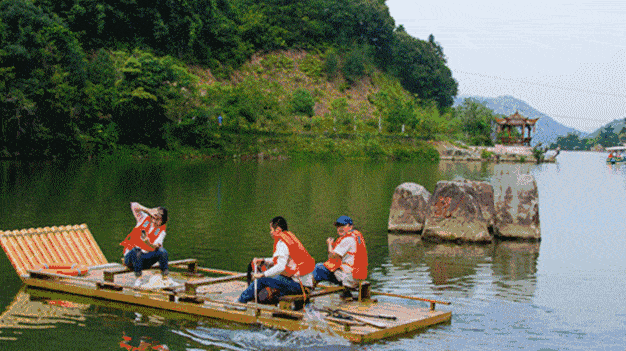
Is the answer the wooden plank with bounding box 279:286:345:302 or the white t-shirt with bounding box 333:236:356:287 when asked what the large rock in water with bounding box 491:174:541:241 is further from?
the wooden plank with bounding box 279:286:345:302

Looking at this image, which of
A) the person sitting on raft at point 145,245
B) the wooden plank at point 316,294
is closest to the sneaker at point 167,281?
the person sitting on raft at point 145,245

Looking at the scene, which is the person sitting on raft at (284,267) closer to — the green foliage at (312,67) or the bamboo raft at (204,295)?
the bamboo raft at (204,295)

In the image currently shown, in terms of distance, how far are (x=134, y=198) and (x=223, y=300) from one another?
67.7 ft

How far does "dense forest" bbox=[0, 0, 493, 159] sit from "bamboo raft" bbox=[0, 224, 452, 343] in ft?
148

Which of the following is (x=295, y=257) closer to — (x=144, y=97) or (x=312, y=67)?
(x=144, y=97)

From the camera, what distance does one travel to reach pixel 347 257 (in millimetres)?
13719

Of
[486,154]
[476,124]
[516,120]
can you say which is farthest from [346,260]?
[476,124]

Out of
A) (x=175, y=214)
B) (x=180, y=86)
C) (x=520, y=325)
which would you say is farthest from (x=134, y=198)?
(x=180, y=86)

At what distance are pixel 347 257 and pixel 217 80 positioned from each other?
9834 cm

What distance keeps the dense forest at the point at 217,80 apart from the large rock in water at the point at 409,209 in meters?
41.6

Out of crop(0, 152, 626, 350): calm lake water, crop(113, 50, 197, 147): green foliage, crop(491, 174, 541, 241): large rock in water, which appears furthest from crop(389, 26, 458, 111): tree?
crop(491, 174, 541, 241): large rock in water

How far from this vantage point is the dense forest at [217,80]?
202 feet

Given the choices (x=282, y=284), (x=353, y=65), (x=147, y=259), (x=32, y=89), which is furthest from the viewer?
(x=353, y=65)

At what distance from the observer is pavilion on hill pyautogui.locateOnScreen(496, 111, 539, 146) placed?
11038 cm
